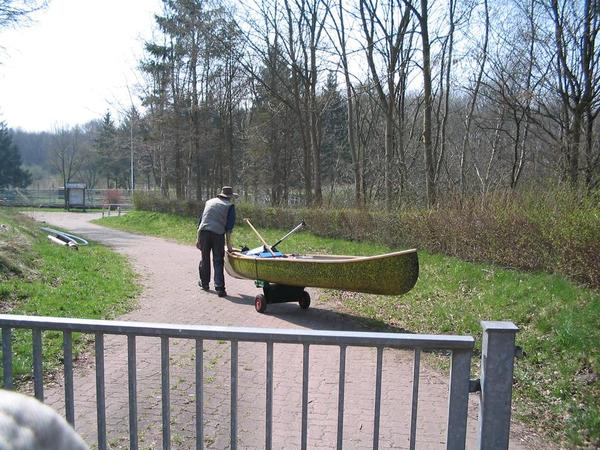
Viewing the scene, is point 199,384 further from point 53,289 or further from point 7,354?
point 53,289

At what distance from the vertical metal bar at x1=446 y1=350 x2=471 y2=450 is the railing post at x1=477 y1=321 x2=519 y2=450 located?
0.22 feet

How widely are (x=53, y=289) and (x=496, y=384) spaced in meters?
7.77

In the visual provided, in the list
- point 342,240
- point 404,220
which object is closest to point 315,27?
point 342,240

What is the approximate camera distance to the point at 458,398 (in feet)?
7.25

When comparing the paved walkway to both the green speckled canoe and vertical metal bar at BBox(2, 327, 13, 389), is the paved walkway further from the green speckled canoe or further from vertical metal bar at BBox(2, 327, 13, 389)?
vertical metal bar at BBox(2, 327, 13, 389)

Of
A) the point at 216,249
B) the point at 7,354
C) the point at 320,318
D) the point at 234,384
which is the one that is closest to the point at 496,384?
the point at 234,384

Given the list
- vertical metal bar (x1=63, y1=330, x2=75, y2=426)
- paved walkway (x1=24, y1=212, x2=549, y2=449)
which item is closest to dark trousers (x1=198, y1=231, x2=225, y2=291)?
paved walkway (x1=24, y1=212, x2=549, y2=449)

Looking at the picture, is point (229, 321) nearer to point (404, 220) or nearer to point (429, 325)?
point (429, 325)

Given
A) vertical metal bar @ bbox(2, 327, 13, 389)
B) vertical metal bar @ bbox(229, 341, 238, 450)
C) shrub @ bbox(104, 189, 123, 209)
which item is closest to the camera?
vertical metal bar @ bbox(229, 341, 238, 450)

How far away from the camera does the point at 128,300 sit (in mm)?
8953

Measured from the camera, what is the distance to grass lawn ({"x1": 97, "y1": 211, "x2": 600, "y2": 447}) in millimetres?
4715

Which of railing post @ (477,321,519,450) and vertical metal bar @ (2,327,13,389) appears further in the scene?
vertical metal bar @ (2,327,13,389)

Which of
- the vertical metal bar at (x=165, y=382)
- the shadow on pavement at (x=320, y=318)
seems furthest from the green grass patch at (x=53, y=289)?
the vertical metal bar at (x=165, y=382)

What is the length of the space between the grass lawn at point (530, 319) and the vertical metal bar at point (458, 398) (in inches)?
102
